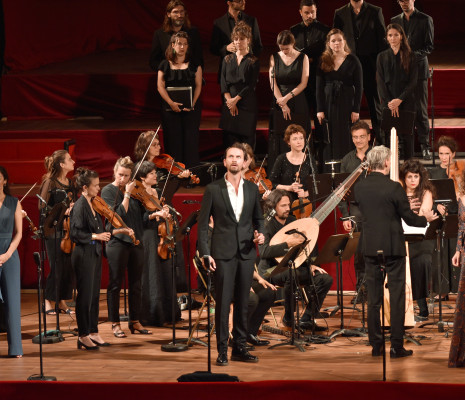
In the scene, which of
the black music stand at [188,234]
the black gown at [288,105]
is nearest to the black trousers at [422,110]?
the black gown at [288,105]

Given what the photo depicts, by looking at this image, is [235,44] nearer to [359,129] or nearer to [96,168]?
[359,129]

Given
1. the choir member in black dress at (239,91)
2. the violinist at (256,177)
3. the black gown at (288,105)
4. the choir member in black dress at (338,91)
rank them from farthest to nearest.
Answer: the choir member in black dress at (239,91), the black gown at (288,105), the choir member in black dress at (338,91), the violinist at (256,177)

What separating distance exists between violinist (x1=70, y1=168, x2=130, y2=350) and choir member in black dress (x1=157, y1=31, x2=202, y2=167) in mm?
2768

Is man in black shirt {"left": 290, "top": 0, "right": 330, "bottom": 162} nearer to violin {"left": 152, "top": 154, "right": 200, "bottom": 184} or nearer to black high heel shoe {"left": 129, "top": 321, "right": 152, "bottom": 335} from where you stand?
violin {"left": 152, "top": 154, "right": 200, "bottom": 184}

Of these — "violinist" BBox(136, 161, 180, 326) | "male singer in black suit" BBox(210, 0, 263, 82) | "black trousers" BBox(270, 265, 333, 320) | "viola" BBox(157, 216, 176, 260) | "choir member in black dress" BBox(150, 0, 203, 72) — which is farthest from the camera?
"male singer in black suit" BBox(210, 0, 263, 82)

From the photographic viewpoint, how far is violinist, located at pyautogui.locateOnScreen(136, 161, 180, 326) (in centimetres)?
821

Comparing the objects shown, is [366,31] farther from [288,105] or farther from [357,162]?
[357,162]

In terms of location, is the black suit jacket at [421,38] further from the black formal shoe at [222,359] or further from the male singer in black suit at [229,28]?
the black formal shoe at [222,359]

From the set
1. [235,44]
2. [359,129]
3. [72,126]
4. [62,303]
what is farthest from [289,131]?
[72,126]

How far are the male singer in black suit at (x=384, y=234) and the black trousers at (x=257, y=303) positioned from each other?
875 mm

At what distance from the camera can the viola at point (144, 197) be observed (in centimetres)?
793

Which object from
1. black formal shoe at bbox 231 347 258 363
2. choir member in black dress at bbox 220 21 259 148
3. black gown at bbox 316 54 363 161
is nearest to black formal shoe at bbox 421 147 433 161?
black gown at bbox 316 54 363 161

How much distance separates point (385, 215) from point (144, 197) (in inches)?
86.1

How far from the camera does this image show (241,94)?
977 centimetres
